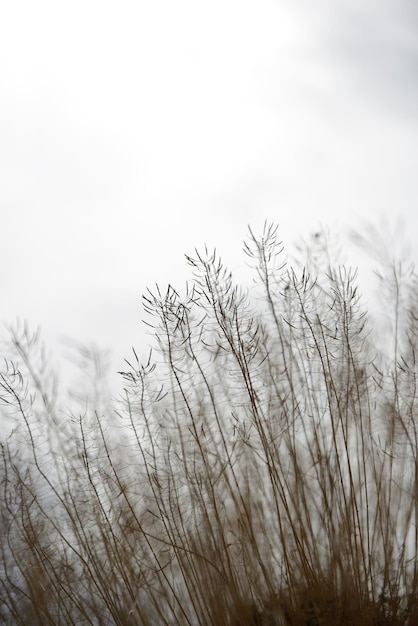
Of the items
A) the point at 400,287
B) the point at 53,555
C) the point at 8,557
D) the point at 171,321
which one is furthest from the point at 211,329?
the point at 8,557

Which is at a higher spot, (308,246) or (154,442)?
(308,246)

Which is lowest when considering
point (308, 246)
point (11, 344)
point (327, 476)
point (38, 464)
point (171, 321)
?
point (327, 476)

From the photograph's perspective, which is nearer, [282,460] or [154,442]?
[154,442]

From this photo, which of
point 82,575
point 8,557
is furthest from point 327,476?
point 8,557

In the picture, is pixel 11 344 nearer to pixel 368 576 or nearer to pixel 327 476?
pixel 327 476

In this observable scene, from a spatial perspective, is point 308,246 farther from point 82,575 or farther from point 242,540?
point 82,575

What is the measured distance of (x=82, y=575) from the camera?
2.17 m

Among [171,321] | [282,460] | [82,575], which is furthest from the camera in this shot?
[282,460]

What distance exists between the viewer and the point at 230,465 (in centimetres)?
204

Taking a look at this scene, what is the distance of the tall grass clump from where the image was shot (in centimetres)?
205

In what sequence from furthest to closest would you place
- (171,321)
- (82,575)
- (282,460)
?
(282,460), (82,575), (171,321)

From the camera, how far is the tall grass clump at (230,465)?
6.73ft

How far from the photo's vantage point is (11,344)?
2422 mm

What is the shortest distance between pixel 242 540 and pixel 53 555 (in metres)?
0.71
